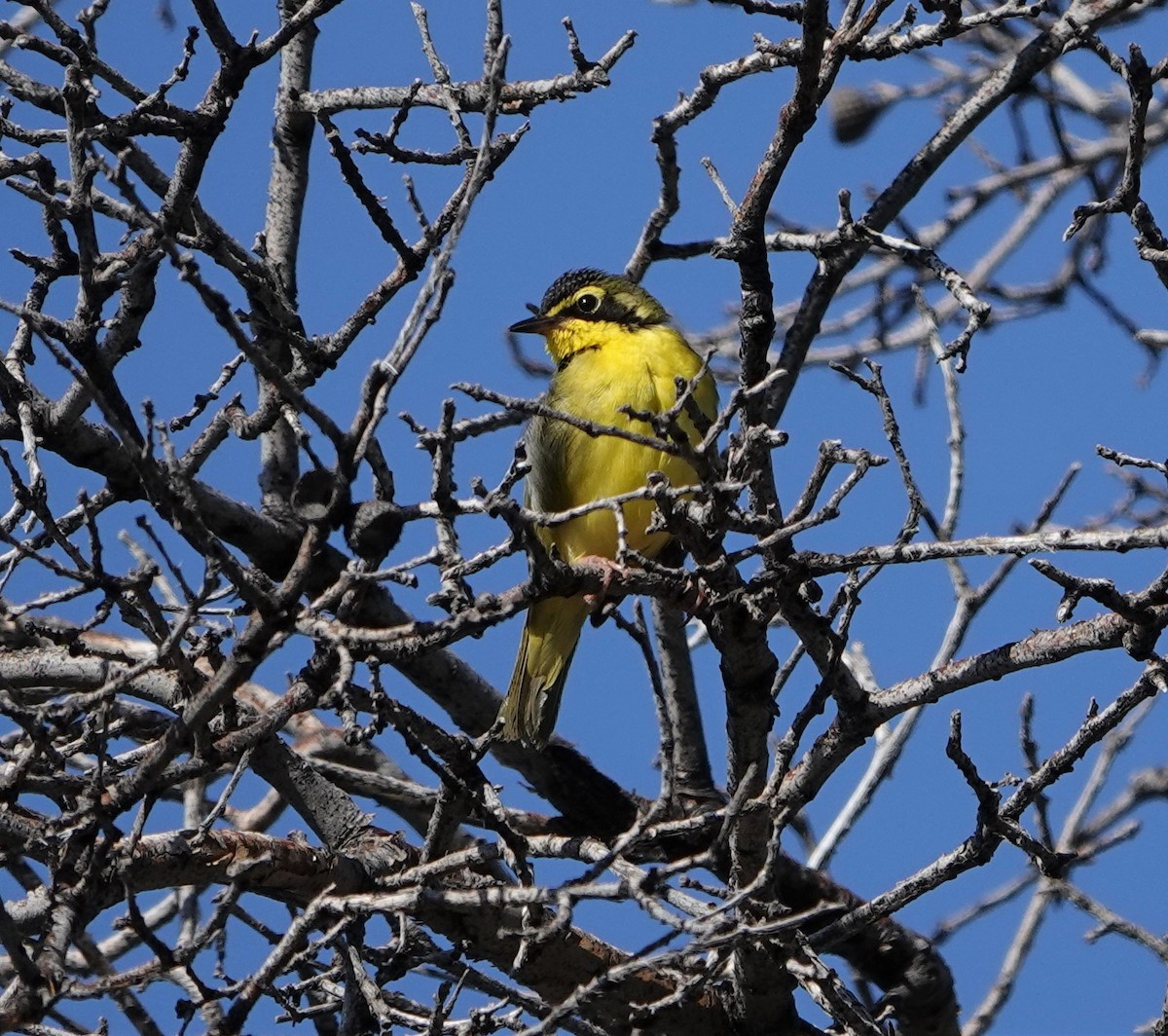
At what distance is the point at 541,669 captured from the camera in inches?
246

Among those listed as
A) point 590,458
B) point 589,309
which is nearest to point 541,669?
point 590,458

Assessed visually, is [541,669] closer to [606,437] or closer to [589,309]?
[606,437]

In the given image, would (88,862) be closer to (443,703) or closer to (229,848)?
(229,848)

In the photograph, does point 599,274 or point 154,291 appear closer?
point 154,291

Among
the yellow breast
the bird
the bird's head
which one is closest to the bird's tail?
the bird

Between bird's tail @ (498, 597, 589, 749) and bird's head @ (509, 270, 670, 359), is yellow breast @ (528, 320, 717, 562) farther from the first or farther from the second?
bird's tail @ (498, 597, 589, 749)

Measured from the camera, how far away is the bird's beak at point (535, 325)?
23.3 ft

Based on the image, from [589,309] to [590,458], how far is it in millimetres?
900

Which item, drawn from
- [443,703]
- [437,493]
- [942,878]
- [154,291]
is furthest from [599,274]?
[437,493]

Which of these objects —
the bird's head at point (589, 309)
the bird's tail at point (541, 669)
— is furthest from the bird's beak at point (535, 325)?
the bird's tail at point (541, 669)

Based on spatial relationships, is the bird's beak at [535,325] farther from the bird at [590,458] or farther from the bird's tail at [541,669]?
the bird's tail at [541,669]

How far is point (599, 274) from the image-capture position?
23.4 feet

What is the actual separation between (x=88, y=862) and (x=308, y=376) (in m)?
1.89

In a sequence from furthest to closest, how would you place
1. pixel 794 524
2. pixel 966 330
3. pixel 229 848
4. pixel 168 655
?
pixel 229 848 < pixel 966 330 < pixel 794 524 < pixel 168 655
